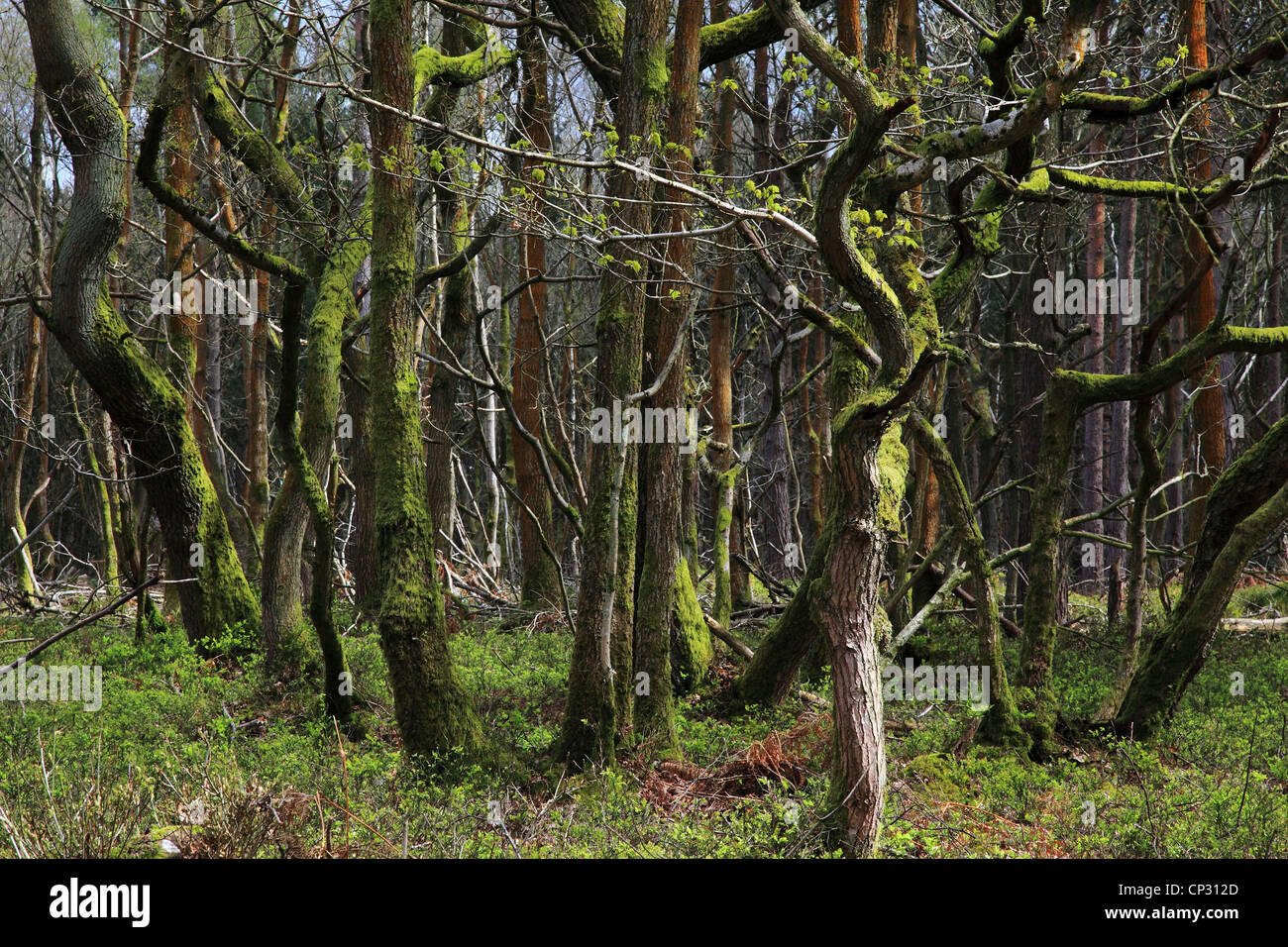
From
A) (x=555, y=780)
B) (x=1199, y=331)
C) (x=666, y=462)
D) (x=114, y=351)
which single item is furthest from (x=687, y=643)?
(x=1199, y=331)

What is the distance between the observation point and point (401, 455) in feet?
21.2

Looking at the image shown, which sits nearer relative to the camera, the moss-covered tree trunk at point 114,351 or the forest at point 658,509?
the forest at point 658,509

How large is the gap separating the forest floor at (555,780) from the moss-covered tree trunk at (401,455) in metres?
0.36

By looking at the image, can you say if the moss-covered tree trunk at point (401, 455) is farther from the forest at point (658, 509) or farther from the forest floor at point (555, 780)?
the forest floor at point (555, 780)

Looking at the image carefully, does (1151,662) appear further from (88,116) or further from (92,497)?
(92,497)

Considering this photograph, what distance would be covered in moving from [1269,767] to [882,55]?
5.60m

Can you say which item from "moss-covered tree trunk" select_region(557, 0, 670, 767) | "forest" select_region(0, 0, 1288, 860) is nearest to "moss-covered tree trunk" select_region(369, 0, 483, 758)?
"forest" select_region(0, 0, 1288, 860)

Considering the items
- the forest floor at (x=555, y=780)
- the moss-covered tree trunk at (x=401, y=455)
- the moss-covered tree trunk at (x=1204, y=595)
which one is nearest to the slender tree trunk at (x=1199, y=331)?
the forest floor at (x=555, y=780)

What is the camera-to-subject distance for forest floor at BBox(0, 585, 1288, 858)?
478 centimetres

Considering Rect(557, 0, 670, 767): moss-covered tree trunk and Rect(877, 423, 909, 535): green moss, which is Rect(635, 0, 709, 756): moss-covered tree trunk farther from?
Rect(877, 423, 909, 535): green moss

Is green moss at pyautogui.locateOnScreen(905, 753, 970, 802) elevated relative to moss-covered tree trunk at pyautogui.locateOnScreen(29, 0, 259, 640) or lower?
lower

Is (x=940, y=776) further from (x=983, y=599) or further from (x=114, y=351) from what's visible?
(x=114, y=351)

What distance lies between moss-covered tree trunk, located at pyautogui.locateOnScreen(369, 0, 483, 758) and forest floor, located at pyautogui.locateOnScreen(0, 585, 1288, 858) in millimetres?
361

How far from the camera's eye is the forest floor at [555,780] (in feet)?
15.7
